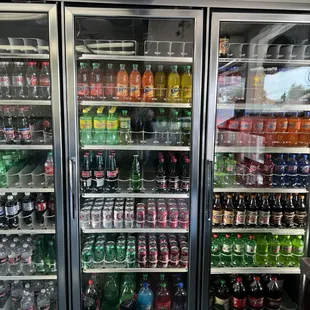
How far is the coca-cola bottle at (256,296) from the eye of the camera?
2068 mm

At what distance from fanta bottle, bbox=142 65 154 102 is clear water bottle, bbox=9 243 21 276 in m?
1.46

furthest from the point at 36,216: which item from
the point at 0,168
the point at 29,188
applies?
the point at 0,168

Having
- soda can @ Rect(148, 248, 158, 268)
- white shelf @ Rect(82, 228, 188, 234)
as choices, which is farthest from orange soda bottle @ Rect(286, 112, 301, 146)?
soda can @ Rect(148, 248, 158, 268)

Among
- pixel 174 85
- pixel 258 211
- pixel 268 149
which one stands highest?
pixel 174 85

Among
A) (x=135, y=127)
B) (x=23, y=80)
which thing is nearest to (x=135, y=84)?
(x=135, y=127)

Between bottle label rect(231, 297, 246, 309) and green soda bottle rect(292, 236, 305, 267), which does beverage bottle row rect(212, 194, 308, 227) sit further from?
bottle label rect(231, 297, 246, 309)

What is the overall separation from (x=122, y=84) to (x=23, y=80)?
72 cm

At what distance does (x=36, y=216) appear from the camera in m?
2.01

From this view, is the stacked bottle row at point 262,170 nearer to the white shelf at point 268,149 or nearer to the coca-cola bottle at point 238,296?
the white shelf at point 268,149

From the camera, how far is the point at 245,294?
2.10m

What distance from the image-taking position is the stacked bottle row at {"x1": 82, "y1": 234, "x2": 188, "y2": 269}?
6.54 feet

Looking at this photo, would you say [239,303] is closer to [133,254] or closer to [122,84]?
[133,254]

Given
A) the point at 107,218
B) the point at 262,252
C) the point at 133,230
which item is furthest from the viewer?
the point at 262,252

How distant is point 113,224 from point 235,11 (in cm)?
164
